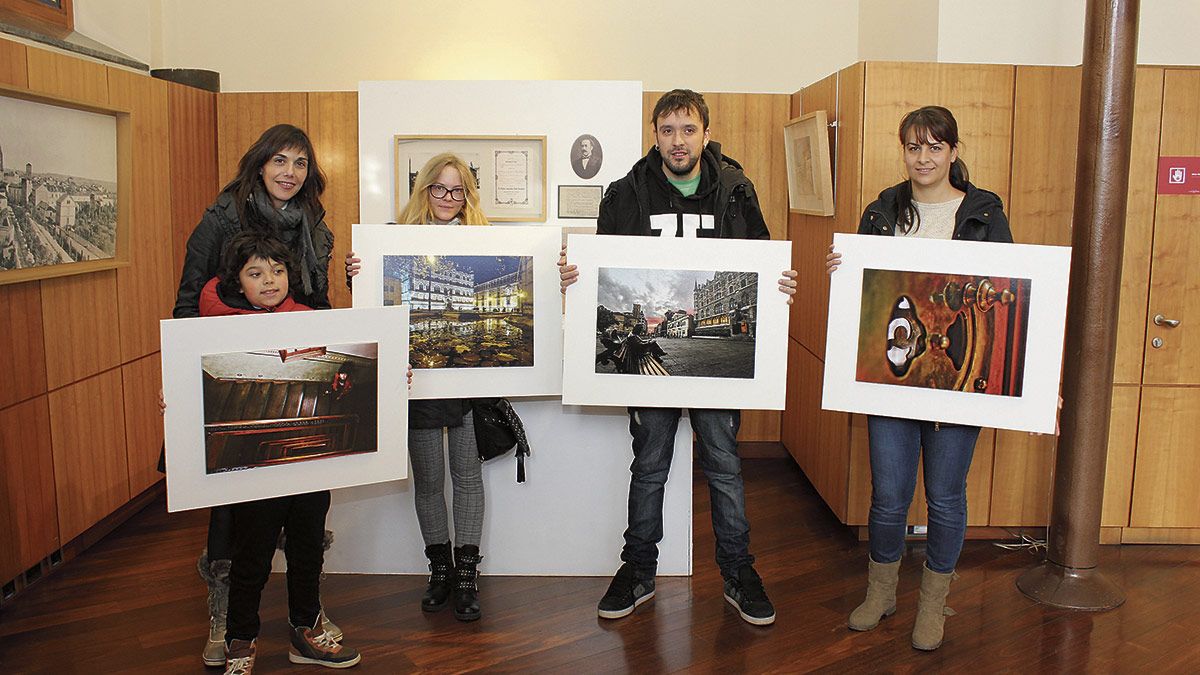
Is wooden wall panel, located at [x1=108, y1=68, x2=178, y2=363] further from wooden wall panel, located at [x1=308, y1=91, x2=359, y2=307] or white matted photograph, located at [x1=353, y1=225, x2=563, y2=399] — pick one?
white matted photograph, located at [x1=353, y1=225, x2=563, y2=399]

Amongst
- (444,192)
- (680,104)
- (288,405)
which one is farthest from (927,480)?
(288,405)

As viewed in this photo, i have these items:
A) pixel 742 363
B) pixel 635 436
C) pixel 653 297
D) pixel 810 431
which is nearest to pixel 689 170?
pixel 653 297

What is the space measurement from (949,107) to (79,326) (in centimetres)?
385

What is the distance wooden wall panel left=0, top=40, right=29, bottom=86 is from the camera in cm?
362

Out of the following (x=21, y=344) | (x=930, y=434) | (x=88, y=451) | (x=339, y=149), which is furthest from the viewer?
(x=339, y=149)

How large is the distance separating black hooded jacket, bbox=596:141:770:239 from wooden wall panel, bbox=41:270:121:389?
2.34 meters

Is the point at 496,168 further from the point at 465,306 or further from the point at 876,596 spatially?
the point at 876,596

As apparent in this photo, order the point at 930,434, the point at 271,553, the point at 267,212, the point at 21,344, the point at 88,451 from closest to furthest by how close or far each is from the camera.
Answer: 1. the point at 271,553
2. the point at 267,212
3. the point at 930,434
4. the point at 21,344
5. the point at 88,451

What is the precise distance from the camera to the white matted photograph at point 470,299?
3.42m

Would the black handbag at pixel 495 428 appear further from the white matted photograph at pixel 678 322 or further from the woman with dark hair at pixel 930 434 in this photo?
the woman with dark hair at pixel 930 434

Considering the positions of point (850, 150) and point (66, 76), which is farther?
point (850, 150)

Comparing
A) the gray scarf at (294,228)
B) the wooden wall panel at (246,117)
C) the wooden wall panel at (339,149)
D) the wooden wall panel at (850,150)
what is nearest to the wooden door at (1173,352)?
the wooden wall panel at (850,150)

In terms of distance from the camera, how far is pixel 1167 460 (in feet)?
14.1

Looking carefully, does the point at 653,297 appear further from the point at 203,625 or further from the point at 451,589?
the point at 203,625
